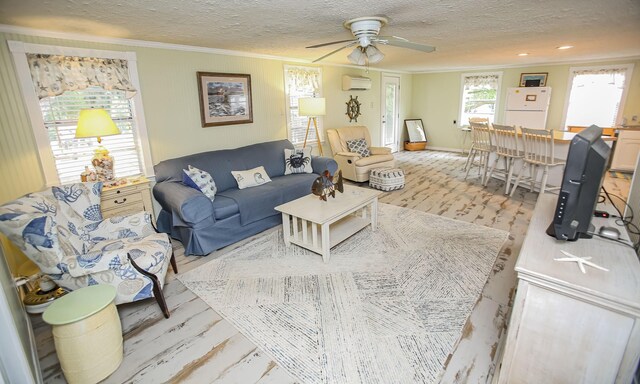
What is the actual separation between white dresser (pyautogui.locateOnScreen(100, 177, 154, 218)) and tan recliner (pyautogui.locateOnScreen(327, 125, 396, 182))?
127 inches

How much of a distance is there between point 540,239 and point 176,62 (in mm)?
4007

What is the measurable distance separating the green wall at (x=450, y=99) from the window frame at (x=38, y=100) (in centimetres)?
730

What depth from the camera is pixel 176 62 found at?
146 inches

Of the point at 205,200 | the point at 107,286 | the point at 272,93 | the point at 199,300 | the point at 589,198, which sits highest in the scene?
the point at 272,93

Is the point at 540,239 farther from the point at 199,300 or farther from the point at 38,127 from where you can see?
the point at 38,127

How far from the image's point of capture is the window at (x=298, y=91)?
203 inches

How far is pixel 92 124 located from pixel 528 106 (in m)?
7.99

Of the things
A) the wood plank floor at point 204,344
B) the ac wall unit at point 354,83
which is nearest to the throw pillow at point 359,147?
the ac wall unit at point 354,83

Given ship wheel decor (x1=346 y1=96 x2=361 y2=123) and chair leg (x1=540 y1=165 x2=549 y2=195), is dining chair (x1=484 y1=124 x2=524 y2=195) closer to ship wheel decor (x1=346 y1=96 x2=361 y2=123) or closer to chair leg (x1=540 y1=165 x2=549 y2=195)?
chair leg (x1=540 y1=165 x2=549 y2=195)

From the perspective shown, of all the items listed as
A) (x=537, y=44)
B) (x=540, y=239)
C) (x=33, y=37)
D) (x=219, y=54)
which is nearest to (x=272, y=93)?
(x=219, y=54)

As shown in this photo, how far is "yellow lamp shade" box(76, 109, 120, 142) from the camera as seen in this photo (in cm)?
280

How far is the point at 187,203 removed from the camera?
2951 millimetres

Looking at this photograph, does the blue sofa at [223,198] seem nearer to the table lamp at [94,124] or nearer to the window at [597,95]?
the table lamp at [94,124]

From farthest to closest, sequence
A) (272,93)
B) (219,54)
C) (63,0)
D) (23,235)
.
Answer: (272,93) → (219,54) → (63,0) → (23,235)
